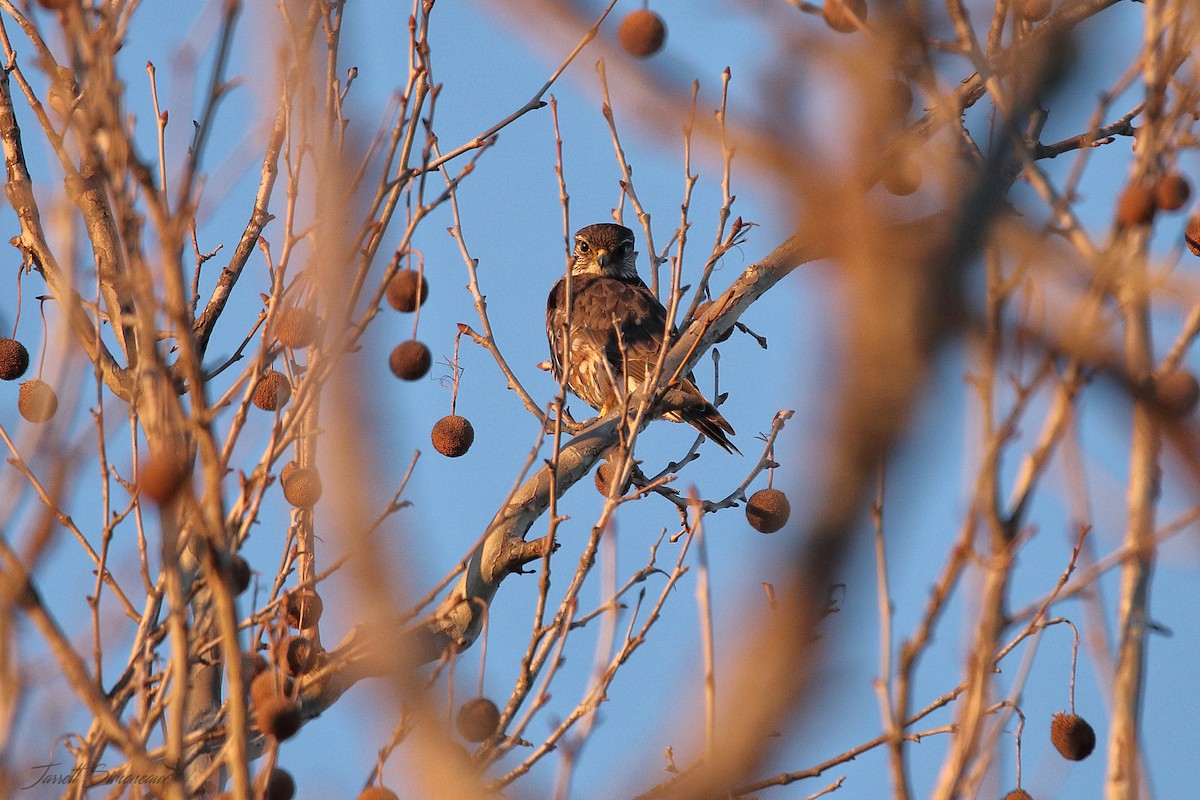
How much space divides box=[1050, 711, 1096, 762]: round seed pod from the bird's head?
5.68 meters

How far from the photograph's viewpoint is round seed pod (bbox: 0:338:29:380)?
197 inches

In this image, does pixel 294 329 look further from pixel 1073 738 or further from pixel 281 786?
pixel 1073 738

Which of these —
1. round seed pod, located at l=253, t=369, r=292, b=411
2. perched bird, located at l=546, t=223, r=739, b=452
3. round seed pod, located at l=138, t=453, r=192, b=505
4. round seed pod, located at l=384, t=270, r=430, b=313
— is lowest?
round seed pod, located at l=138, t=453, r=192, b=505

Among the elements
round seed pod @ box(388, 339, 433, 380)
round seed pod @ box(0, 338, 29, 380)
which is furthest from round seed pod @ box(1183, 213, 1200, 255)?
round seed pod @ box(0, 338, 29, 380)

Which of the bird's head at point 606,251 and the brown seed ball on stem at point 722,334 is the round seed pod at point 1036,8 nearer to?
the brown seed ball on stem at point 722,334

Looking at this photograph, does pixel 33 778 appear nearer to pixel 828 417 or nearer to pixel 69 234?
pixel 69 234

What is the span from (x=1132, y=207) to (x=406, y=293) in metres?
2.05

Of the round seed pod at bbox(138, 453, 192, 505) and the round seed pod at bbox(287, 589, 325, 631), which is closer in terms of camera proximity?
the round seed pod at bbox(138, 453, 192, 505)

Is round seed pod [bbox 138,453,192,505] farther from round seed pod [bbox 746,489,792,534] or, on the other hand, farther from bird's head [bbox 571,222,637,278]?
bird's head [bbox 571,222,637,278]

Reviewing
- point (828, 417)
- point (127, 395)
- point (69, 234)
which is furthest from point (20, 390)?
point (828, 417)

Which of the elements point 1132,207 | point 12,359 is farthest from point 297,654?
point 1132,207

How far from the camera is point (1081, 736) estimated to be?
423 centimetres

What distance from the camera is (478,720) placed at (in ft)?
10.8

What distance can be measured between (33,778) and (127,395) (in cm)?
199
